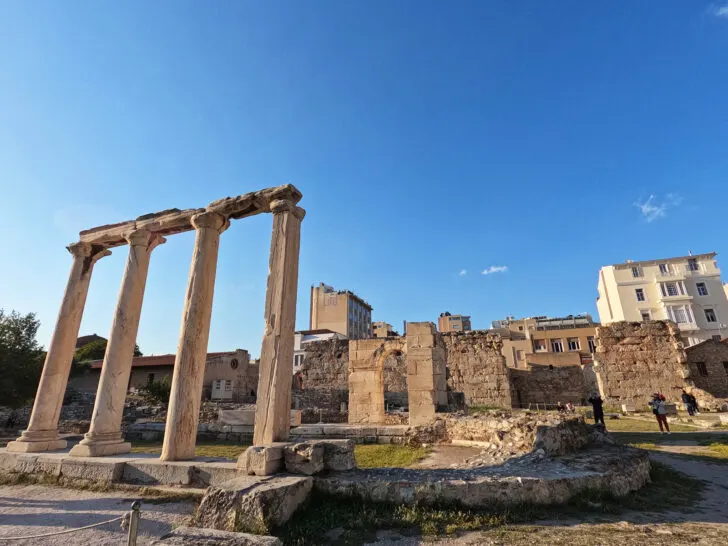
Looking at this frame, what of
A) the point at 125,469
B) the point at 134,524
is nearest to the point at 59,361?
the point at 125,469

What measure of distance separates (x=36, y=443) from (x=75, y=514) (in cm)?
469

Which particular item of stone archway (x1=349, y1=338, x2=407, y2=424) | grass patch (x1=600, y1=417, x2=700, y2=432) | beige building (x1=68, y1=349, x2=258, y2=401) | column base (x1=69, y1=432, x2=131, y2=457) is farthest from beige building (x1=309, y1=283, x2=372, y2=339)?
column base (x1=69, y1=432, x2=131, y2=457)

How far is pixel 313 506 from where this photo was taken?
5176mm

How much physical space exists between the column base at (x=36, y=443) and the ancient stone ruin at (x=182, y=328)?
0.02 metres

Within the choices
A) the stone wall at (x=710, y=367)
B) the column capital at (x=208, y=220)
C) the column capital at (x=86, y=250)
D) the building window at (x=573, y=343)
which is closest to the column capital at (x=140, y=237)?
the column capital at (x=86, y=250)

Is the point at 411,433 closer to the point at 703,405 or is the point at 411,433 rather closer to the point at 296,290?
the point at 296,290

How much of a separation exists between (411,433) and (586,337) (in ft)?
139

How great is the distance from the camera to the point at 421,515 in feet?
15.1

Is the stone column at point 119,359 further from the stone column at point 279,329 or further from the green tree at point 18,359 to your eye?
the green tree at point 18,359

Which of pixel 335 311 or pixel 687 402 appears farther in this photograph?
pixel 335 311

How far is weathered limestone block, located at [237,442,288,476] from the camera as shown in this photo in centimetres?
566

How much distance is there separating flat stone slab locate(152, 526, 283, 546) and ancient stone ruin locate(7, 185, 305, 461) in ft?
9.15

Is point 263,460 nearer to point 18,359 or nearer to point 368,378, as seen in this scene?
point 368,378

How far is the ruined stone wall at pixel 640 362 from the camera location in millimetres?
21125
